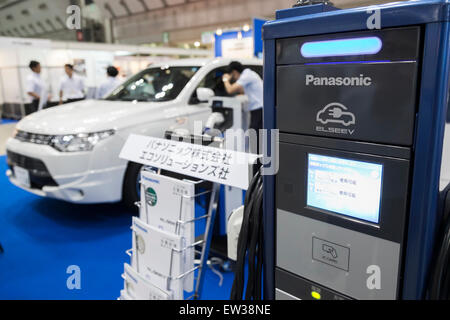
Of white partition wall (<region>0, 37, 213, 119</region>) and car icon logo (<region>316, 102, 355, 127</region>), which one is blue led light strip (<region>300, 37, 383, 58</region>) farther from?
white partition wall (<region>0, 37, 213, 119</region>)

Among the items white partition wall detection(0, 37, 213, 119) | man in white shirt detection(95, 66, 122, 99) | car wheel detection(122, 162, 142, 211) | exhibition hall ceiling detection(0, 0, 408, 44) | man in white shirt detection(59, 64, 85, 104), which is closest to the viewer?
car wheel detection(122, 162, 142, 211)

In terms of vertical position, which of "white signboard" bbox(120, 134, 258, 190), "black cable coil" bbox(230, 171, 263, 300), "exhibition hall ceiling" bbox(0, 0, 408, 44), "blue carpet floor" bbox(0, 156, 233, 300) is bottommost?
"blue carpet floor" bbox(0, 156, 233, 300)

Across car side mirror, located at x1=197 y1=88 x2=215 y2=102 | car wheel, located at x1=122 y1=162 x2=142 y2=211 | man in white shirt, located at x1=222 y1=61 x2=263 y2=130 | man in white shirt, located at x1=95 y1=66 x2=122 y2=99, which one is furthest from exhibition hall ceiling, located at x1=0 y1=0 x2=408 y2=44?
car wheel, located at x1=122 y1=162 x2=142 y2=211

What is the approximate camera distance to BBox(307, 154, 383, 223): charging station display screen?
1.00 meters

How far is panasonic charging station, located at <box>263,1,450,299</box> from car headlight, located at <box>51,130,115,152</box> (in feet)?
8.09

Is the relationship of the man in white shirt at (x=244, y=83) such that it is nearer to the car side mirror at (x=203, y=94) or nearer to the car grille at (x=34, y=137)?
the car side mirror at (x=203, y=94)

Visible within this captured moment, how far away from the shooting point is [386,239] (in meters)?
1.00

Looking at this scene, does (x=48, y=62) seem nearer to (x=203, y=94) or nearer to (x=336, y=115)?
(x=203, y=94)

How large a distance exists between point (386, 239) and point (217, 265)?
1.98 meters

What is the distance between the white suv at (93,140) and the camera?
3.28 m

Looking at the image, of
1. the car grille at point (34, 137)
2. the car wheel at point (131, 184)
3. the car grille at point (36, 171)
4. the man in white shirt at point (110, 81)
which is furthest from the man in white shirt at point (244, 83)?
the man in white shirt at point (110, 81)

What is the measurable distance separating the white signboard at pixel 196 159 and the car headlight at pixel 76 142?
1748 mm

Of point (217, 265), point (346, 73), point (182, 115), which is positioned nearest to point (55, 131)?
point (182, 115)

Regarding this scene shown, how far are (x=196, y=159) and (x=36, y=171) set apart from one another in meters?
2.56
